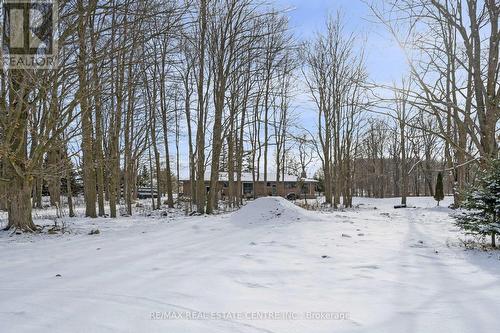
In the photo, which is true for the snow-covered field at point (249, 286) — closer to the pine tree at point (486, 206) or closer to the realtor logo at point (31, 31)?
the pine tree at point (486, 206)

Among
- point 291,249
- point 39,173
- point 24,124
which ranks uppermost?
point 24,124

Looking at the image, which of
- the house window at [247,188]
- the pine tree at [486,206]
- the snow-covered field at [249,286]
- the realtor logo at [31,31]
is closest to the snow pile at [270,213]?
the snow-covered field at [249,286]

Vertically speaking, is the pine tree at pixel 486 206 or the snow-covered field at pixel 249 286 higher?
the pine tree at pixel 486 206

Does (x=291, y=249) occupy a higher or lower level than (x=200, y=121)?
lower

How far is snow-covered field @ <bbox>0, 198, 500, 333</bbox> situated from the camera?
9.78ft

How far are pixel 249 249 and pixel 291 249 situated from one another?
2.36 ft

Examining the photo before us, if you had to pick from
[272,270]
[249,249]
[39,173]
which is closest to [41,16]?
[39,173]

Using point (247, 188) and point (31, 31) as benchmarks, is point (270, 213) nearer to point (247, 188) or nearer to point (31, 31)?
point (31, 31)

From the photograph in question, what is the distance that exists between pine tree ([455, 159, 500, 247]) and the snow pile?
5046 millimetres

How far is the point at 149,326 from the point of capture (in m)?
2.87

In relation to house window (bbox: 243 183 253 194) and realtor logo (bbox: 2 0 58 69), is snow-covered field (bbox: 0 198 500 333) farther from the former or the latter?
house window (bbox: 243 183 253 194)

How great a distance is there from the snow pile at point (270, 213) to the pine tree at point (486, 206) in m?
5.05

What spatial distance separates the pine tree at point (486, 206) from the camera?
649 centimetres

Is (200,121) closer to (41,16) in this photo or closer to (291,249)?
(41,16)
